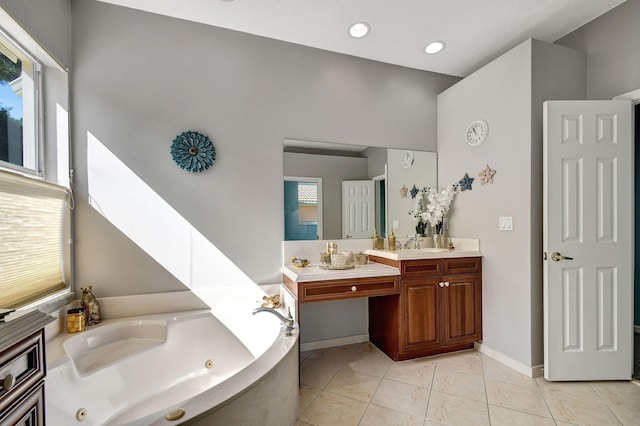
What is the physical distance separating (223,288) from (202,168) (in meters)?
0.99

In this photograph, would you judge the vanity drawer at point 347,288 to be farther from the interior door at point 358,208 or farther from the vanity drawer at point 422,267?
the interior door at point 358,208

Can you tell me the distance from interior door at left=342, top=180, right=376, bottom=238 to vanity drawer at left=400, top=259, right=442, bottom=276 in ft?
1.80

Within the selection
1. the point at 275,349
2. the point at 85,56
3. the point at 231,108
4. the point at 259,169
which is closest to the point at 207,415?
the point at 275,349

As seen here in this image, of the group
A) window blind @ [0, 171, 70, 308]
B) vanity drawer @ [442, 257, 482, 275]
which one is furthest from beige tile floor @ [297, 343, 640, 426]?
window blind @ [0, 171, 70, 308]

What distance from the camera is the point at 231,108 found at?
7.98ft

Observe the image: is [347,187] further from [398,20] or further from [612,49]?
[612,49]

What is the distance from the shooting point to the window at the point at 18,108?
5.35 feet

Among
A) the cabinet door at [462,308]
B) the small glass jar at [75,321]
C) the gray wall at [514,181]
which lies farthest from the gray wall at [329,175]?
the small glass jar at [75,321]

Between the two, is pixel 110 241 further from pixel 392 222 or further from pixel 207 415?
pixel 392 222

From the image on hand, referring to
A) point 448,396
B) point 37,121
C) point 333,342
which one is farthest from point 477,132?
point 37,121

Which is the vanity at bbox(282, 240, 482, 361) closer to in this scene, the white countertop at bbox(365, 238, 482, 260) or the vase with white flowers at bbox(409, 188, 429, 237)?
the white countertop at bbox(365, 238, 482, 260)

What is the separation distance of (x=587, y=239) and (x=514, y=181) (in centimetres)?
62

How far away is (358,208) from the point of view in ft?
9.16

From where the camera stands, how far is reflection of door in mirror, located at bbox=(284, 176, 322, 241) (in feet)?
8.51
